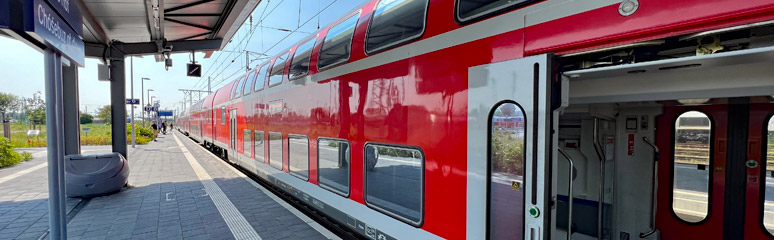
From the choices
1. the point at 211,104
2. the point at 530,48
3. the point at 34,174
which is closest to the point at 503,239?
the point at 530,48

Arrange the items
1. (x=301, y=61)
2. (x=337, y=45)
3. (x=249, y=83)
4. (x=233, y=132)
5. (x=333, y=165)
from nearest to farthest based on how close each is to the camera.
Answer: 1. (x=337, y=45)
2. (x=333, y=165)
3. (x=301, y=61)
4. (x=249, y=83)
5. (x=233, y=132)

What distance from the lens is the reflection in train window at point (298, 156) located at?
5.02 meters

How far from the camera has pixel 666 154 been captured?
3715 mm

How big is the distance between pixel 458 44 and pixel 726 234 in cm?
333

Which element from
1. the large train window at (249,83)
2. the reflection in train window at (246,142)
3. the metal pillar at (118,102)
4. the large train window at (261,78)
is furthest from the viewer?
the reflection in train window at (246,142)

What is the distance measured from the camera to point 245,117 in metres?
8.38

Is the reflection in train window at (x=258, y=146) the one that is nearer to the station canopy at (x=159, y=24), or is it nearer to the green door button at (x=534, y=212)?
the station canopy at (x=159, y=24)

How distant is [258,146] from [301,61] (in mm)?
3015

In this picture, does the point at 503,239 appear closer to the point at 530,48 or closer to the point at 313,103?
the point at 530,48

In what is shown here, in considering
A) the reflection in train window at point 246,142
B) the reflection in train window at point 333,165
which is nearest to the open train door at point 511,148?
the reflection in train window at point 333,165

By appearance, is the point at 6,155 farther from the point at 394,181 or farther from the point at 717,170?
the point at 717,170

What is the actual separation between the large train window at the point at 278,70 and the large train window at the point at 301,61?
458 mm

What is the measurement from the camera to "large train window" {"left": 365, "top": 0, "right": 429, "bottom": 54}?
117 inches

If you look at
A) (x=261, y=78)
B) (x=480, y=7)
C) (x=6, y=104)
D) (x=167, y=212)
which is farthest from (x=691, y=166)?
(x=6, y=104)
